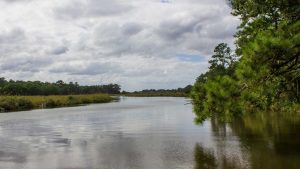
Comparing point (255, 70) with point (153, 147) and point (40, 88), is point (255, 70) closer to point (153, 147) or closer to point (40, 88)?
point (153, 147)

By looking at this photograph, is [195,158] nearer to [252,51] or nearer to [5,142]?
[252,51]

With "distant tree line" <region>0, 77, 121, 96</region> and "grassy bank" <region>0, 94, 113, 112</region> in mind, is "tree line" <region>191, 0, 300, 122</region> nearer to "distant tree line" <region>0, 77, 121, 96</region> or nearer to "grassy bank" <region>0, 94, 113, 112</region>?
"grassy bank" <region>0, 94, 113, 112</region>

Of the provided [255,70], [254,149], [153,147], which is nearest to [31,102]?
[153,147]

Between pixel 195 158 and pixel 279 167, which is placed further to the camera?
pixel 195 158

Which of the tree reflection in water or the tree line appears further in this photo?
the tree reflection in water

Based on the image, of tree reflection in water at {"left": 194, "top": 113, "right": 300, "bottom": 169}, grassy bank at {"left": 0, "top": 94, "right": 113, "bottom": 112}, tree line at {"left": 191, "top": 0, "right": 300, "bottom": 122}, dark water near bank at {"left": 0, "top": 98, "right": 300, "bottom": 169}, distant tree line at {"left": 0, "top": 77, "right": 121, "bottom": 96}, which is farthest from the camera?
distant tree line at {"left": 0, "top": 77, "right": 121, "bottom": 96}

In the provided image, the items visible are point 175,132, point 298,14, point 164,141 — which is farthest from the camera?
point 175,132

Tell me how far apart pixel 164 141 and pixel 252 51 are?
1424 cm

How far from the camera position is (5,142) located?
71.6 ft

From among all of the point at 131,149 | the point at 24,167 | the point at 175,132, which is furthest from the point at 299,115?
the point at 24,167

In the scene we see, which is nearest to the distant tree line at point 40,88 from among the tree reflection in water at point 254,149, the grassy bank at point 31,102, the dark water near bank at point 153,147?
the grassy bank at point 31,102

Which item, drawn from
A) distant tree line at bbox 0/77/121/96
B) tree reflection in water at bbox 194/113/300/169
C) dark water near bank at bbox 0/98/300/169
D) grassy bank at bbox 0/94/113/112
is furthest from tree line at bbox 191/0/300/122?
distant tree line at bbox 0/77/121/96

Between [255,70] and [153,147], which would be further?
[153,147]

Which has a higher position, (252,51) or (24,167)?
(252,51)
